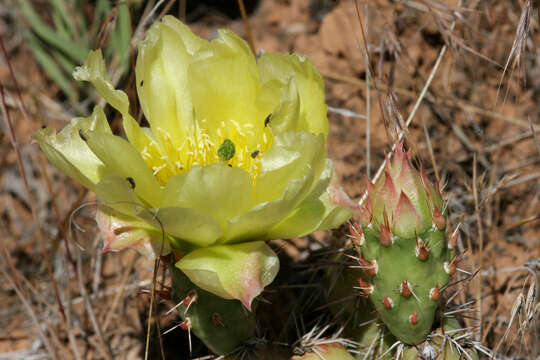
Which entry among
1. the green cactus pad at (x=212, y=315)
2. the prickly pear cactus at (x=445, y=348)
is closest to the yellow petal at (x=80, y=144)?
the green cactus pad at (x=212, y=315)

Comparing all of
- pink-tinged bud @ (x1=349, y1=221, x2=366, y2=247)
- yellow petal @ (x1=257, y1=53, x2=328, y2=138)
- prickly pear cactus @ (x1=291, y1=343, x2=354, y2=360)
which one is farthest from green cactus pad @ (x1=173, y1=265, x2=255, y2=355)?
yellow petal @ (x1=257, y1=53, x2=328, y2=138)

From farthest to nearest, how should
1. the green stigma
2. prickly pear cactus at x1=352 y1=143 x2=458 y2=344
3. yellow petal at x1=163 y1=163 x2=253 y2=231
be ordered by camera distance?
the green stigma < prickly pear cactus at x1=352 y1=143 x2=458 y2=344 < yellow petal at x1=163 y1=163 x2=253 y2=231

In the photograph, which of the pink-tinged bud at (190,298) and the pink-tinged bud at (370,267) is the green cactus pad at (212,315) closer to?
the pink-tinged bud at (190,298)

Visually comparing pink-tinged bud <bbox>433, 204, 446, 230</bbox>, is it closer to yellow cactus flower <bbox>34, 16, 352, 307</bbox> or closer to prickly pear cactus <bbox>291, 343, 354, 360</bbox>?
yellow cactus flower <bbox>34, 16, 352, 307</bbox>

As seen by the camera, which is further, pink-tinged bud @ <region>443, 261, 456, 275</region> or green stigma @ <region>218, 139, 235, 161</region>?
green stigma @ <region>218, 139, 235, 161</region>

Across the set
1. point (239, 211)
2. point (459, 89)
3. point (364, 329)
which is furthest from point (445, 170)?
point (239, 211)

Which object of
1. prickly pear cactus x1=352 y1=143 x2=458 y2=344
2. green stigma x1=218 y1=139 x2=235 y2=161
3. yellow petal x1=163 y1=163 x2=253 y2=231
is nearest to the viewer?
yellow petal x1=163 y1=163 x2=253 y2=231

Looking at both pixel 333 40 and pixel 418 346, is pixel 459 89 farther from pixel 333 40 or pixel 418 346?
pixel 418 346
